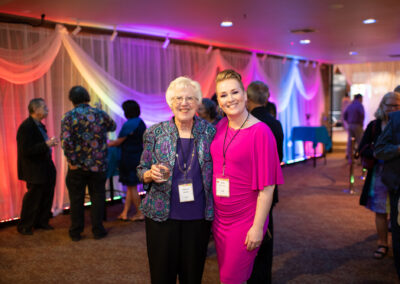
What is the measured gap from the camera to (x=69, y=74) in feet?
15.7

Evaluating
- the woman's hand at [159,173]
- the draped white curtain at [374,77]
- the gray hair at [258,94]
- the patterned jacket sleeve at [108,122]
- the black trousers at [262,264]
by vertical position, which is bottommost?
the black trousers at [262,264]

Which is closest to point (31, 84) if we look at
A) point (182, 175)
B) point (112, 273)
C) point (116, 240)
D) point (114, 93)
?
point (114, 93)

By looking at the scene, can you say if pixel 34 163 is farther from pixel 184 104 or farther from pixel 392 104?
pixel 392 104

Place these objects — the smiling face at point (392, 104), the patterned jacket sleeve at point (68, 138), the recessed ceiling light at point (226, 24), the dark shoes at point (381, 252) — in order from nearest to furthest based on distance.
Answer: the smiling face at point (392, 104), the dark shoes at point (381, 252), the patterned jacket sleeve at point (68, 138), the recessed ceiling light at point (226, 24)

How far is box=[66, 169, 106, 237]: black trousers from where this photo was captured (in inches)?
146

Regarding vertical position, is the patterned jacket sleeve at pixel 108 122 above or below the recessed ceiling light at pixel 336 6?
below

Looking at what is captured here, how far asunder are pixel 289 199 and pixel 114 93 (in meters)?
2.94

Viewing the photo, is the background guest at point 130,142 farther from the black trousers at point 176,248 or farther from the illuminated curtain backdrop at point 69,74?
the black trousers at point 176,248

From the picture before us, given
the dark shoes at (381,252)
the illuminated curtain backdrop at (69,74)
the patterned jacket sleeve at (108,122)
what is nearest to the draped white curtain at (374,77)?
the illuminated curtain backdrop at (69,74)

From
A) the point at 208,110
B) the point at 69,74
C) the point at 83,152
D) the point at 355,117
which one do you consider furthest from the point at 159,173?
the point at 355,117

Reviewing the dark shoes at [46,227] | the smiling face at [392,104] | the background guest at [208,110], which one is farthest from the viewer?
the dark shoes at [46,227]

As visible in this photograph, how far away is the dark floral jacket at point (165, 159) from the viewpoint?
1.83 metres

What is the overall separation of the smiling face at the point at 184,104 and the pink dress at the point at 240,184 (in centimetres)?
19

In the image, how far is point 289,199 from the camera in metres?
5.43
